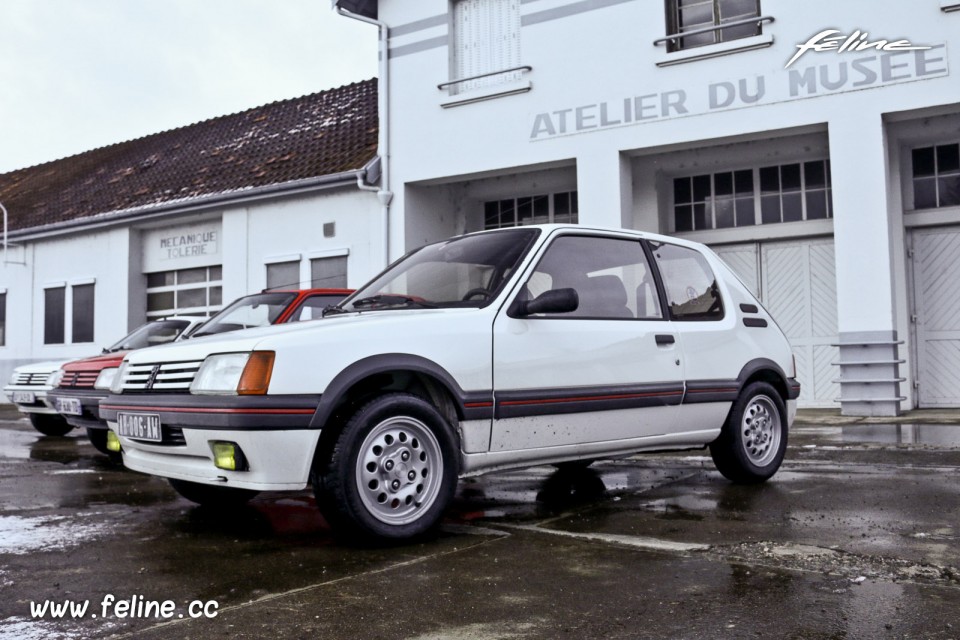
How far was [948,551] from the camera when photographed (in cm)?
384

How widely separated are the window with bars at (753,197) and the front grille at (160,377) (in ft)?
34.3

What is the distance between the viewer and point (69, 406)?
836 centimetres

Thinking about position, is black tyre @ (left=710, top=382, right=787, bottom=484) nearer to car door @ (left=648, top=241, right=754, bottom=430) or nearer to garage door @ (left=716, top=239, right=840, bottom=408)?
car door @ (left=648, top=241, right=754, bottom=430)

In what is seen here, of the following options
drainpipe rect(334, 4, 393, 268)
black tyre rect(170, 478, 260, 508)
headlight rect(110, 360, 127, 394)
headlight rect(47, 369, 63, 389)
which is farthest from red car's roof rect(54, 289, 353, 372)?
drainpipe rect(334, 4, 393, 268)

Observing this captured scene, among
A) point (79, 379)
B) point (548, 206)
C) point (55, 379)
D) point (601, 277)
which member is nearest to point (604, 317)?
point (601, 277)

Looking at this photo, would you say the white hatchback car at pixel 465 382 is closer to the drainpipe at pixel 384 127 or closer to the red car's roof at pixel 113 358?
the red car's roof at pixel 113 358

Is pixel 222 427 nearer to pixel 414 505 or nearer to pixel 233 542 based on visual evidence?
pixel 233 542

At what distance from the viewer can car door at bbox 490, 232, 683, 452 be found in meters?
4.73

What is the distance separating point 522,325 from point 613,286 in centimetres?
85

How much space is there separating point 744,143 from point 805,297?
2.33 meters

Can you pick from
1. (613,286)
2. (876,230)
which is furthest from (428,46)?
(613,286)

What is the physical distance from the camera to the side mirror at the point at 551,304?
469 centimetres

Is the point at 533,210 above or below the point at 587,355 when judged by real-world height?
above

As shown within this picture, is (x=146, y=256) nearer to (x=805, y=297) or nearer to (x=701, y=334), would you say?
(x=805, y=297)
